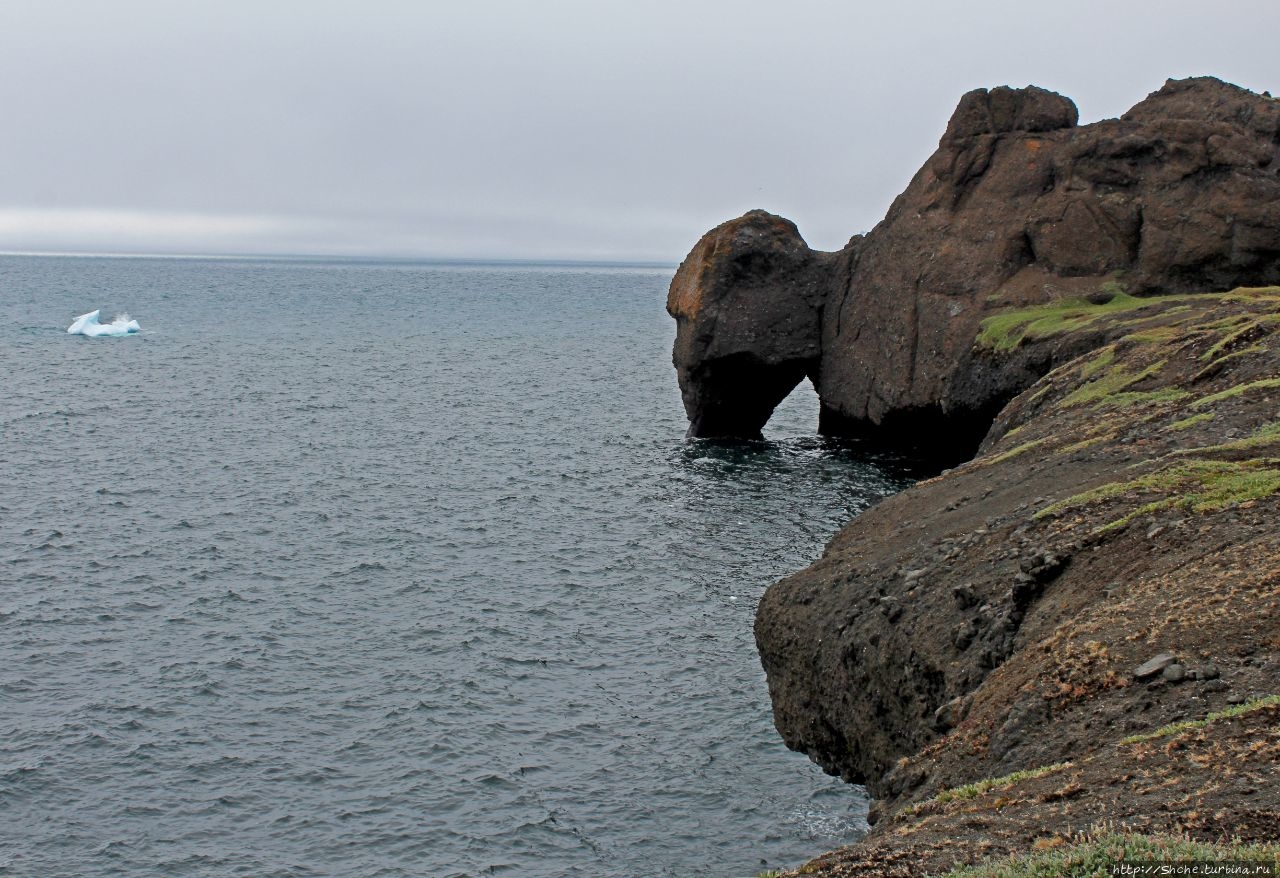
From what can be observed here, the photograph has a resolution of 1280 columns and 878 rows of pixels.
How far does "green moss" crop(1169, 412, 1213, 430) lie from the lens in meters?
21.2

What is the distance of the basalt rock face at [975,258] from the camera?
42.2 m

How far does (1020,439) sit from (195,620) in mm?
20546

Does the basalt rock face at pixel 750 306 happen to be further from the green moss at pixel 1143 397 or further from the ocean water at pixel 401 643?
the green moss at pixel 1143 397

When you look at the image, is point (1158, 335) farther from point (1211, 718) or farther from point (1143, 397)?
point (1211, 718)

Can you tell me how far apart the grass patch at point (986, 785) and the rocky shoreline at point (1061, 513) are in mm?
36

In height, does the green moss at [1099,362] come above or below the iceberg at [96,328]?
above

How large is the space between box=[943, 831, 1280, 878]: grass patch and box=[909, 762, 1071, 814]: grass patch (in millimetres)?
2925

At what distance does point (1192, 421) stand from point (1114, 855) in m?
14.8

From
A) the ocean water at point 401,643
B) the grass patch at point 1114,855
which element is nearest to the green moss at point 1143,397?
the ocean water at point 401,643

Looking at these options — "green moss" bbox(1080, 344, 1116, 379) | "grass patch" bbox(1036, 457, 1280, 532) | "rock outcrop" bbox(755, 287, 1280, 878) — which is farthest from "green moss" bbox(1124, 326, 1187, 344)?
"grass patch" bbox(1036, 457, 1280, 532)

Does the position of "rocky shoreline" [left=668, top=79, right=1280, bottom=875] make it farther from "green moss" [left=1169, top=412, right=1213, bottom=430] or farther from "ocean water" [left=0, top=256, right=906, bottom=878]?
"ocean water" [left=0, top=256, right=906, bottom=878]

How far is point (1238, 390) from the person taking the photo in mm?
21969

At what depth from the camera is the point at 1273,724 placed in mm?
10688

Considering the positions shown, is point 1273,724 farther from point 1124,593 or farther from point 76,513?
point 76,513
